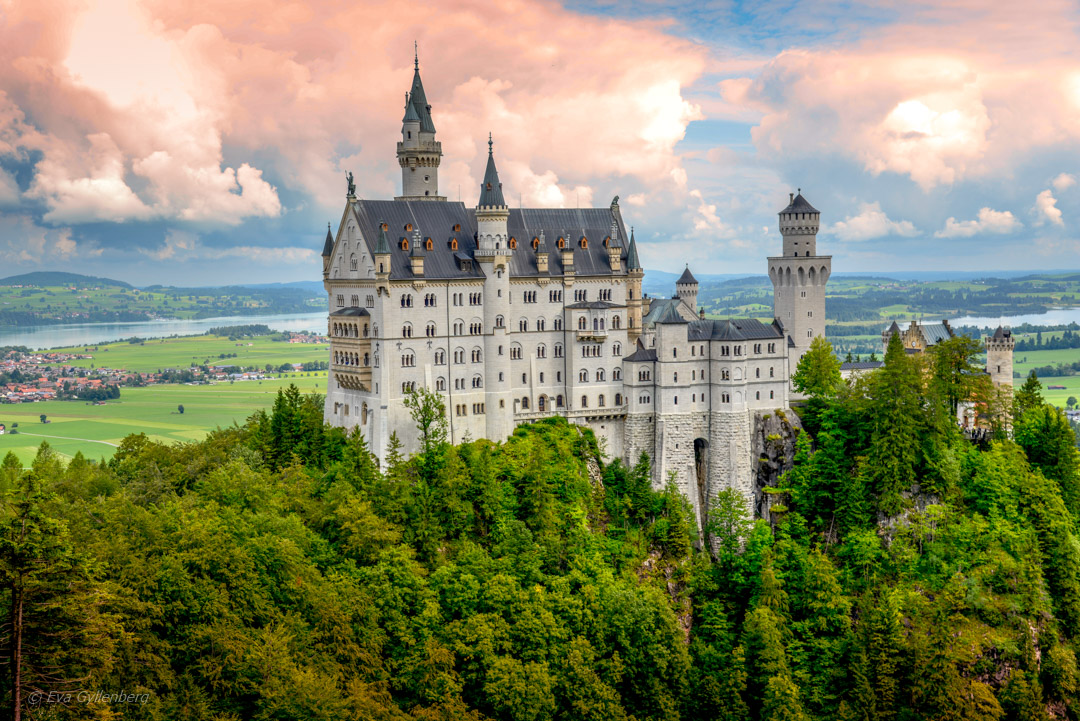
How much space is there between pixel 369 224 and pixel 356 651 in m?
34.4

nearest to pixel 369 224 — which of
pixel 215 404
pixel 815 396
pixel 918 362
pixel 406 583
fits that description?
pixel 406 583

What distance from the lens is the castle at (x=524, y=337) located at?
3130 inches

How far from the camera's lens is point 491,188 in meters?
83.2

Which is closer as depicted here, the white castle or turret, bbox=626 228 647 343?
the white castle

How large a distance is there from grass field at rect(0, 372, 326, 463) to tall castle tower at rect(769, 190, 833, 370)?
58.7 m

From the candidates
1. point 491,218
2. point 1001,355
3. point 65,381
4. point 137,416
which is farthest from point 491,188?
point 65,381

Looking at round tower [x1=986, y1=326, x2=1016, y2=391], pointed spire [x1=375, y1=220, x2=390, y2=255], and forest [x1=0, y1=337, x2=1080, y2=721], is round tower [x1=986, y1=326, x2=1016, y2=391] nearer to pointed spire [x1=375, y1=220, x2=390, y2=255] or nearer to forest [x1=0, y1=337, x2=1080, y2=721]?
forest [x1=0, y1=337, x2=1080, y2=721]

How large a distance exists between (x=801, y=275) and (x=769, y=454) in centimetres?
1951

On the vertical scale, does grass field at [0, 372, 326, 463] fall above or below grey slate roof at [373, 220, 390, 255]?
below

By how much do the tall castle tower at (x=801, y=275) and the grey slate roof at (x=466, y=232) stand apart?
17.2 metres

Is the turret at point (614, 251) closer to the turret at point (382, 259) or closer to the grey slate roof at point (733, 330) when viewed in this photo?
the grey slate roof at point (733, 330)

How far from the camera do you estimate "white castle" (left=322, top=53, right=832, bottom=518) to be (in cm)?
7950

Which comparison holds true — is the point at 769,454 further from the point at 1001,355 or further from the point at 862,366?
the point at 1001,355

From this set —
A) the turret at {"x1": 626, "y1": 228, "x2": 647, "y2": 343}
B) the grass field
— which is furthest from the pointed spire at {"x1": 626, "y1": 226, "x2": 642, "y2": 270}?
the grass field
